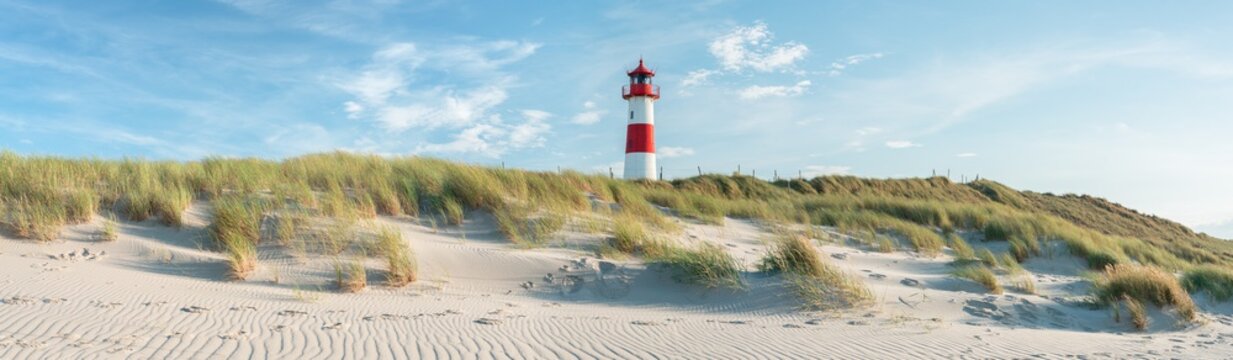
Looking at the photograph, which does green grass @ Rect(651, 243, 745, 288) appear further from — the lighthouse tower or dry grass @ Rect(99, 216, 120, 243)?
the lighthouse tower

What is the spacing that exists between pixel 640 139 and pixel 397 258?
Result: 69.9ft

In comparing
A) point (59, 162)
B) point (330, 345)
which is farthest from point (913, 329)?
Result: point (59, 162)

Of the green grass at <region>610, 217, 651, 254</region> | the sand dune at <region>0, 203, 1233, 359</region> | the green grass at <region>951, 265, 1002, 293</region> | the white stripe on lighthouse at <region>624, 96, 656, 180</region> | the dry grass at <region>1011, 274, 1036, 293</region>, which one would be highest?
the white stripe on lighthouse at <region>624, 96, 656, 180</region>

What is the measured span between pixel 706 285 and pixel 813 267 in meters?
1.17

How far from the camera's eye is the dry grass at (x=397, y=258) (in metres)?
8.12

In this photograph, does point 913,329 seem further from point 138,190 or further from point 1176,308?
point 138,190

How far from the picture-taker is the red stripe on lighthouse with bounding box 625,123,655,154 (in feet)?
95.9

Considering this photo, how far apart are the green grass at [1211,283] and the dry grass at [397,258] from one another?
32.5ft

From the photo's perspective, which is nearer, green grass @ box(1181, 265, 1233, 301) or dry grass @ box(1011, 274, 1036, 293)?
dry grass @ box(1011, 274, 1036, 293)

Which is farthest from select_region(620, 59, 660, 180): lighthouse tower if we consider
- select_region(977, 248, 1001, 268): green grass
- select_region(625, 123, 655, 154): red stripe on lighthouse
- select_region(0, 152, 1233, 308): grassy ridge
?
select_region(977, 248, 1001, 268): green grass

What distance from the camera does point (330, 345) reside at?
16.6 feet

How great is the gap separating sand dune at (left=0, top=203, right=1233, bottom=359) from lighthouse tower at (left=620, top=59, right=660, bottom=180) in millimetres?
18548

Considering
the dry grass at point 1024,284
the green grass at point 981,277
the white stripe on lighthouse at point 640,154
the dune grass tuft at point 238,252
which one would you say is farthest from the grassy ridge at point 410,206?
the white stripe on lighthouse at point 640,154

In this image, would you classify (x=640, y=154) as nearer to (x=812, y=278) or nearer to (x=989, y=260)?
(x=989, y=260)
